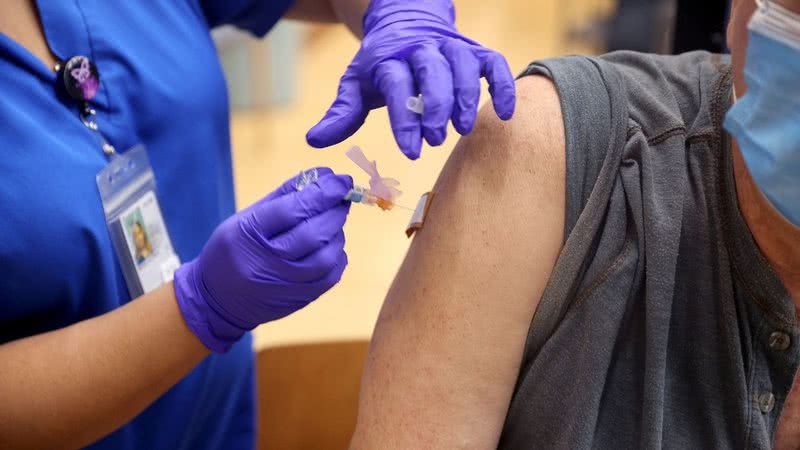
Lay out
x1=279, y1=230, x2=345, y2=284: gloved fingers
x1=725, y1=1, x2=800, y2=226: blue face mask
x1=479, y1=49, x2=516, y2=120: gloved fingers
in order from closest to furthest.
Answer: x1=725, y1=1, x2=800, y2=226: blue face mask < x1=479, y1=49, x2=516, y2=120: gloved fingers < x1=279, y1=230, x2=345, y2=284: gloved fingers

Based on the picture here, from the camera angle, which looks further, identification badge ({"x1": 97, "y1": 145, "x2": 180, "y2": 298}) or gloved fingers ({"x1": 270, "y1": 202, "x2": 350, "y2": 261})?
identification badge ({"x1": 97, "y1": 145, "x2": 180, "y2": 298})

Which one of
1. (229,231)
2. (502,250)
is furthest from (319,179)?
(502,250)

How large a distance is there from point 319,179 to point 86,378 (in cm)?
40

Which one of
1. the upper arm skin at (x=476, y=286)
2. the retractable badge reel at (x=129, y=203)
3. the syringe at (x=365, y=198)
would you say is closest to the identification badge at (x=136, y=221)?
the retractable badge reel at (x=129, y=203)

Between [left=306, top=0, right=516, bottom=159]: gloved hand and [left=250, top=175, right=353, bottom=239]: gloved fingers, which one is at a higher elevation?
[left=306, top=0, right=516, bottom=159]: gloved hand

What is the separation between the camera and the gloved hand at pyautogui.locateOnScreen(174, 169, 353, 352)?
1.10 m

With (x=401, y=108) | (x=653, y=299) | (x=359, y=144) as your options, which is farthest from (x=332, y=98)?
(x=653, y=299)

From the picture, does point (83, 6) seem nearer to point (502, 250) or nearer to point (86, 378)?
point (86, 378)

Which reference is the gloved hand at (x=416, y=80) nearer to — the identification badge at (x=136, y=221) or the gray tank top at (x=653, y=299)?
the gray tank top at (x=653, y=299)

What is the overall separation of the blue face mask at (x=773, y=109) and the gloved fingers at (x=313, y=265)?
0.50 metres

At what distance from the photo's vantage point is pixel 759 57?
902 millimetres

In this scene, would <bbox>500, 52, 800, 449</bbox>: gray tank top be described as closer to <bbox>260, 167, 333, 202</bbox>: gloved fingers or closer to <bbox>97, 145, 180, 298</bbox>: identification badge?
<bbox>260, 167, 333, 202</bbox>: gloved fingers

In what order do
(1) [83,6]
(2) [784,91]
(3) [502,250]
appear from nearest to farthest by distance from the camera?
(2) [784,91]
(3) [502,250]
(1) [83,6]

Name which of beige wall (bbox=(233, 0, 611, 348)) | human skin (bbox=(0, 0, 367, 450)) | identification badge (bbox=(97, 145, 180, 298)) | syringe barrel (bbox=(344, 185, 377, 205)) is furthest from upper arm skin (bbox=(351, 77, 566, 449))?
beige wall (bbox=(233, 0, 611, 348))
